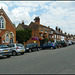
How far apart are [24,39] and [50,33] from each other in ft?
78.3

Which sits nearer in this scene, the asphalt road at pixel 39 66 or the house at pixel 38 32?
the asphalt road at pixel 39 66

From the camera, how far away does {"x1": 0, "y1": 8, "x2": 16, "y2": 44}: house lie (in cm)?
2828

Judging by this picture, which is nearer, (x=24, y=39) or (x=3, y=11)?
(x=3, y=11)

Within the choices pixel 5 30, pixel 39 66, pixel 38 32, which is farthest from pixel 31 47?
pixel 38 32

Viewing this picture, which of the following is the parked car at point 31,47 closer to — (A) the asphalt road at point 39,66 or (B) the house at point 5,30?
(B) the house at point 5,30

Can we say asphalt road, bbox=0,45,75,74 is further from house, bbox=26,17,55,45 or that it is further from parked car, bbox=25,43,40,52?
house, bbox=26,17,55,45

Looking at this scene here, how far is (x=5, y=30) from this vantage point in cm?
2916

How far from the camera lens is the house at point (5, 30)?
28.3 meters

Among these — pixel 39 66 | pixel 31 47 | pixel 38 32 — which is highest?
pixel 38 32

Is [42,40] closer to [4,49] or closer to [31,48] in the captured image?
[31,48]

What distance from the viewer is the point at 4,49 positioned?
46.9ft

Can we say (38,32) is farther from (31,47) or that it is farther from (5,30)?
(31,47)

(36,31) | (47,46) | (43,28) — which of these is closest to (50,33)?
(43,28)

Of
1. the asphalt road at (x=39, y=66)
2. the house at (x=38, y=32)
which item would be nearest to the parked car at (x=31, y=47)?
the asphalt road at (x=39, y=66)
